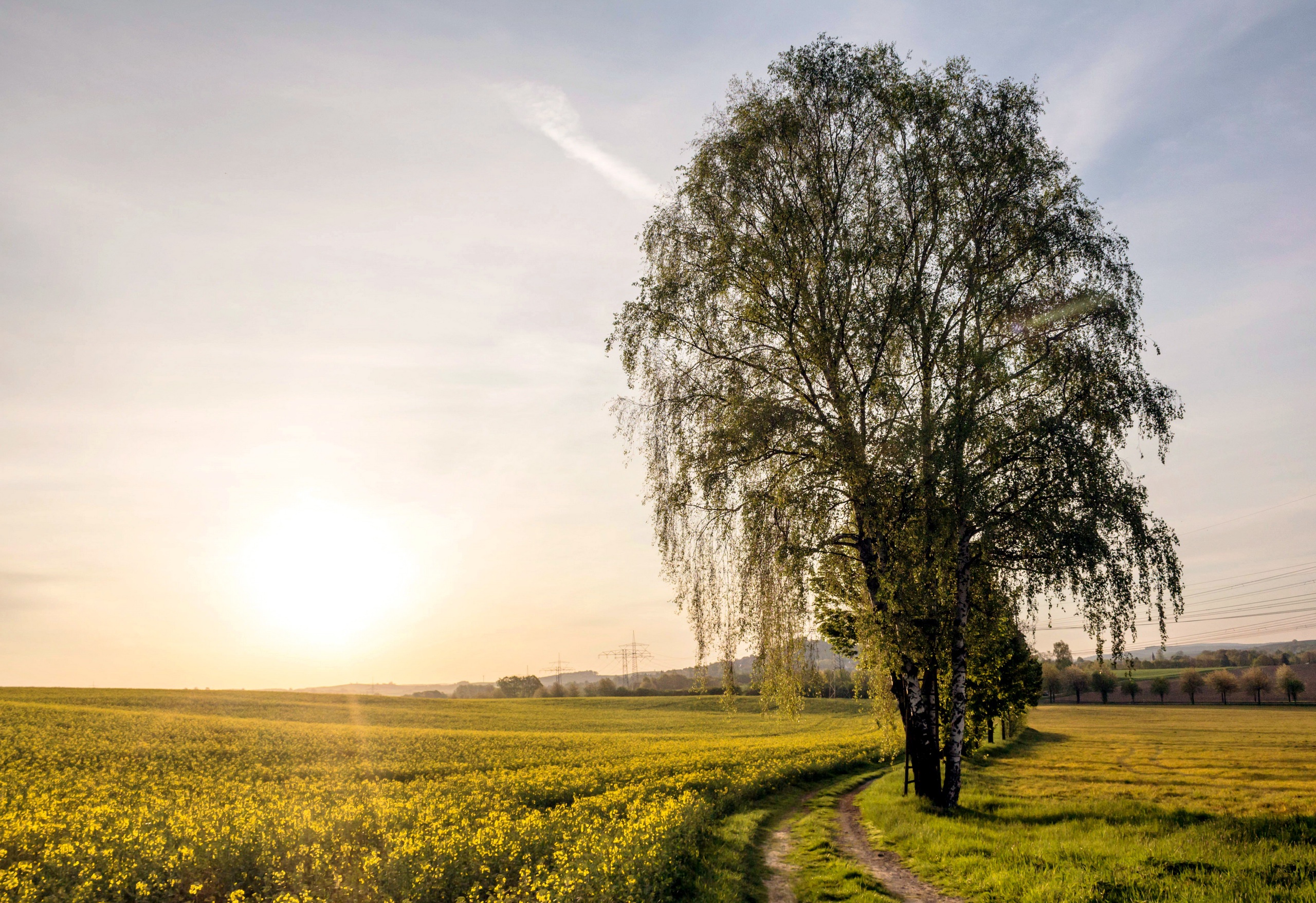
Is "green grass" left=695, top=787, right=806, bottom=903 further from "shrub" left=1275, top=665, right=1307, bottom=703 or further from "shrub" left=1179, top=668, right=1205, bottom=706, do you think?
"shrub" left=1179, top=668, right=1205, bottom=706

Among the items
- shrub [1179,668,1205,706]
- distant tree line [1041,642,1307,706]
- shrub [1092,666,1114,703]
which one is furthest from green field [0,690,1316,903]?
shrub [1179,668,1205,706]

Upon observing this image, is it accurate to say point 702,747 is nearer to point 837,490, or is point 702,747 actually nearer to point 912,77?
point 837,490

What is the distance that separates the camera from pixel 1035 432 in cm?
1598

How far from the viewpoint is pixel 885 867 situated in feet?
45.5

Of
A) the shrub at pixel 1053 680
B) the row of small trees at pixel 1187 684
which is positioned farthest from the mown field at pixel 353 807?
the row of small trees at pixel 1187 684

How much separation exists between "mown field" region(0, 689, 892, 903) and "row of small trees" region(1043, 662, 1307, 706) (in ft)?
301

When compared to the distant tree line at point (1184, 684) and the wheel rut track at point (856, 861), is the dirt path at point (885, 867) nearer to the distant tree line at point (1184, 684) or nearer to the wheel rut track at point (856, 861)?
the wheel rut track at point (856, 861)

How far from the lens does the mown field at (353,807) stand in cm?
949

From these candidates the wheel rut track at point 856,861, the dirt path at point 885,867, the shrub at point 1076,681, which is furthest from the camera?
the shrub at point 1076,681

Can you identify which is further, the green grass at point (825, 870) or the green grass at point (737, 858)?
the green grass at point (825, 870)

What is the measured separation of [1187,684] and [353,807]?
14412 centimetres

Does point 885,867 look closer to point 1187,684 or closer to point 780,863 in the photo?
point 780,863

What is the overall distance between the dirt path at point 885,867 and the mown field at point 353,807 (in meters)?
3.30

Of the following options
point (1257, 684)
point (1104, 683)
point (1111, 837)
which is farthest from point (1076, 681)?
point (1111, 837)
